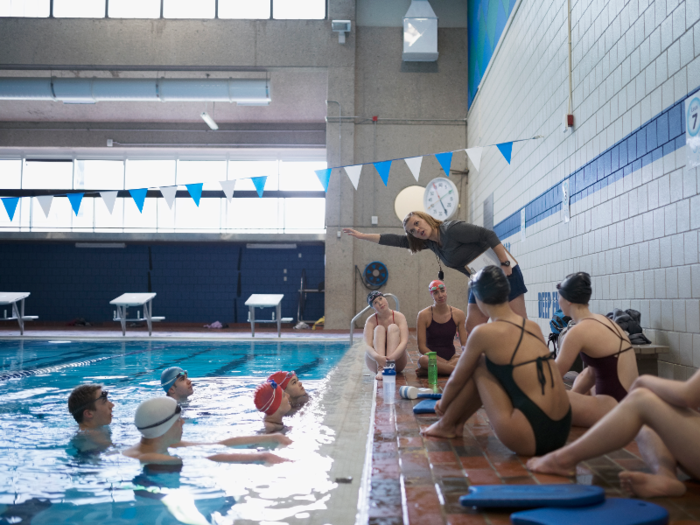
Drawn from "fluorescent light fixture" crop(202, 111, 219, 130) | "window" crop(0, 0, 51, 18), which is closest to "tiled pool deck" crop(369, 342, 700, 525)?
"fluorescent light fixture" crop(202, 111, 219, 130)

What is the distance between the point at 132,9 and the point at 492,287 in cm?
1322

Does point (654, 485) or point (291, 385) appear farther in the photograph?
point (291, 385)

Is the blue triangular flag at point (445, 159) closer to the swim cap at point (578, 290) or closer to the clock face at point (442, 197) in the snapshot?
the clock face at point (442, 197)

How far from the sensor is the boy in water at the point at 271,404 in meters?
3.92

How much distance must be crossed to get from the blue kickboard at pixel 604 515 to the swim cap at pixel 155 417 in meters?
2.21

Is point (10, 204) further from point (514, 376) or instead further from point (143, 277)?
point (514, 376)

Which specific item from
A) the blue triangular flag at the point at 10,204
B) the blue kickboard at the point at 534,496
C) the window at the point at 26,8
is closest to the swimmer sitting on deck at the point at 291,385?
the blue kickboard at the point at 534,496

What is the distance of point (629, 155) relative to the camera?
4.17 metres

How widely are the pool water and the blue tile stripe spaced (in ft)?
9.82

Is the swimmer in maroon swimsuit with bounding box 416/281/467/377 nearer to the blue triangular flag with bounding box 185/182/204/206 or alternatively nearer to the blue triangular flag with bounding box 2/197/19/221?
the blue triangular flag with bounding box 185/182/204/206

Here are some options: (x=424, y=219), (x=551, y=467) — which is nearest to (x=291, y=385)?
(x=424, y=219)

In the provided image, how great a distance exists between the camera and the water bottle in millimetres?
3981

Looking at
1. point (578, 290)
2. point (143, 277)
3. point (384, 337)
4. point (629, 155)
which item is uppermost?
point (629, 155)

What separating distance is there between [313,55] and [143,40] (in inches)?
155
